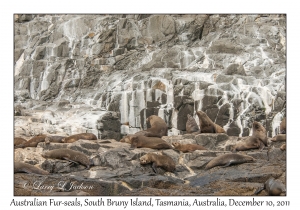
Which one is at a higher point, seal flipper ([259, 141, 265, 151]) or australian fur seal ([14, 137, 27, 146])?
australian fur seal ([14, 137, 27, 146])

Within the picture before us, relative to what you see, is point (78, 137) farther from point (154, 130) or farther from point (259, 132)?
point (259, 132)

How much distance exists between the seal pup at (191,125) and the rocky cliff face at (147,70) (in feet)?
0.56

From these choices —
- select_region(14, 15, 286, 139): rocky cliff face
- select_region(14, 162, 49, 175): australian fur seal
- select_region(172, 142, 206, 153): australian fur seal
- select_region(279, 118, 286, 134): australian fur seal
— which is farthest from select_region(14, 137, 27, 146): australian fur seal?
select_region(279, 118, 286, 134): australian fur seal

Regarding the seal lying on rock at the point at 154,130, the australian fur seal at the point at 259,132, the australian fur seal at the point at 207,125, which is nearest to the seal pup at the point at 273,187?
the australian fur seal at the point at 259,132

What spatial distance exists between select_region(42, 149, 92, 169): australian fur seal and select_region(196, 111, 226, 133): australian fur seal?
168 inches

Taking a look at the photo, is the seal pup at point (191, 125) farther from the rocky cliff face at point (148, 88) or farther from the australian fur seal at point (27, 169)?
the australian fur seal at point (27, 169)

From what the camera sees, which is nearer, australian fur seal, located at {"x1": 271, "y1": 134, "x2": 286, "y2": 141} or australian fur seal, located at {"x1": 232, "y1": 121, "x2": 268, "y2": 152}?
australian fur seal, located at {"x1": 232, "y1": 121, "x2": 268, "y2": 152}

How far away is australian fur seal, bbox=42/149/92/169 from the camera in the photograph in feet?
47.4

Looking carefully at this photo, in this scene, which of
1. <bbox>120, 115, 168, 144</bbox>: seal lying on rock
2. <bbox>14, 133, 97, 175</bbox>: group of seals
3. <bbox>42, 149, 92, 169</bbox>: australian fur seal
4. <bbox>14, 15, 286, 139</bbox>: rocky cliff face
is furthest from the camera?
<bbox>14, 15, 286, 139</bbox>: rocky cliff face

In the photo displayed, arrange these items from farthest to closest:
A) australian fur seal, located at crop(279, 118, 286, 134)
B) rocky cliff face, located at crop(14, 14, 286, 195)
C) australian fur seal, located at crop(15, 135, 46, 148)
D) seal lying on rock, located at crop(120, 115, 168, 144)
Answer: seal lying on rock, located at crop(120, 115, 168, 144)
australian fur seal, located at crop(279, 118, 286, 134)
australian fur seal, located at crop(15, 135, 46, 148)
rocky cliff face, located at crop(14, 14, 286, 195)

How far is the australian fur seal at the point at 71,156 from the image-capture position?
14445 millimetres

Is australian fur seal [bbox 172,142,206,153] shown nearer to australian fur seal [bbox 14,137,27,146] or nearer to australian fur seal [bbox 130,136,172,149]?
australian fur seal [bbox 130,136,172,149]

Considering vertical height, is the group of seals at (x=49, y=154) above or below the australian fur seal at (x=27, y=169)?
above

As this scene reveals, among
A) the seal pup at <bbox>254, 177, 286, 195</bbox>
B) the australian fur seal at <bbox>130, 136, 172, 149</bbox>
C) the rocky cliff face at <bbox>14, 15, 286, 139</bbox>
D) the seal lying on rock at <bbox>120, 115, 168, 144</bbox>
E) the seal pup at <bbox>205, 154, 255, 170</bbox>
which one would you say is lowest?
the seal pup at <bbox>254, 177, 286, 195</bbox>
